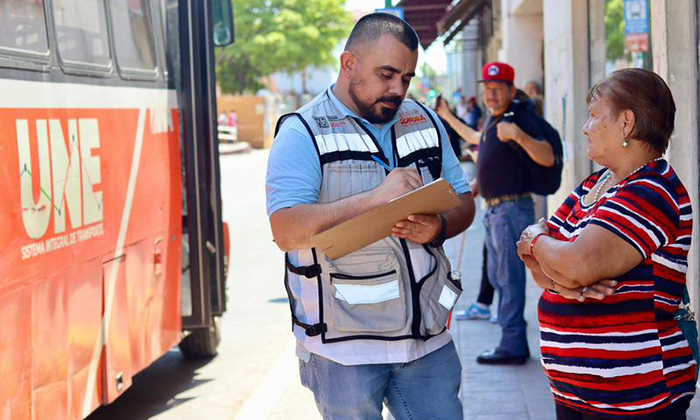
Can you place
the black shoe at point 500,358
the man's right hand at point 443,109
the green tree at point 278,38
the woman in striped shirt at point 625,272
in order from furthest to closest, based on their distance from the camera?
1. the green tree at point 278,38
2. the man's right hand at point 443,109
3. the black shoe at point 500,358
4. the woman in striped shirt at point 625,272

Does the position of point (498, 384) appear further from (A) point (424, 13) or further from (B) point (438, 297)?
(A) point (424, 13)

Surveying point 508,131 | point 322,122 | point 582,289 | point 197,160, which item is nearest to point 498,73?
point 508,131

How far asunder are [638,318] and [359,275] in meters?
0.86

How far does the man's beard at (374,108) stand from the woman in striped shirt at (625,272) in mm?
629

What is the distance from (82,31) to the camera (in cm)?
540

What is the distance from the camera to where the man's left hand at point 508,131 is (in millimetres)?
6523

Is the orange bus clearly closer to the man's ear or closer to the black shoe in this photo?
the man's ear

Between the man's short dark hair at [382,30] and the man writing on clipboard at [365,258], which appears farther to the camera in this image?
the man's short dark hair at [382,30]

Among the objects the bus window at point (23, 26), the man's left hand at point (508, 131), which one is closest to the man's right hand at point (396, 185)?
the bus window at point (23, 26)

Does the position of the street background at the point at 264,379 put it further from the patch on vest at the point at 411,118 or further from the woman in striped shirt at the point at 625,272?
the patch on vest at the point at 411,118

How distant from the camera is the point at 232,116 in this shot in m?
46.7

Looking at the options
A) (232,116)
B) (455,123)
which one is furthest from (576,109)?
(232,116)

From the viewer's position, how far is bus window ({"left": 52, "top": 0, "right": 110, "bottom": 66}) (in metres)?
5.12

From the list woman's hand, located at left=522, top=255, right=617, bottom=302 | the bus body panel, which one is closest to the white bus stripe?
the bus body panel
